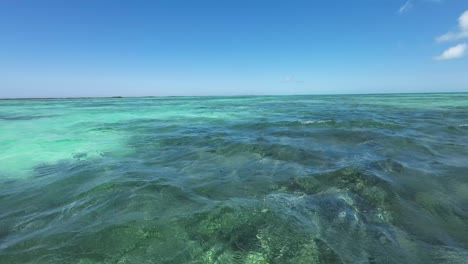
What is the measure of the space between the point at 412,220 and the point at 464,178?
9.71ft

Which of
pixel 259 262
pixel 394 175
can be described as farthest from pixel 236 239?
pixel 394 175

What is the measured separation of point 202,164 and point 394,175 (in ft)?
15.9

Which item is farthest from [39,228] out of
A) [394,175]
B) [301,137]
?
[301,137]

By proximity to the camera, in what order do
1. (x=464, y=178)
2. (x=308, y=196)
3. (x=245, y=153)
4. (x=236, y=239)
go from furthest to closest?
(x=245, y=153) < (x=464, y=178) < (x=308, y=196) < (x=236, y=239)

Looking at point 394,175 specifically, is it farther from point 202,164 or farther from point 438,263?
point 202,164

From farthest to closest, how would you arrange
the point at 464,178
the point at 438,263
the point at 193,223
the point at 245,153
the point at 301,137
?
the point at 301,137
the point at 245,153
the point at 464,178
the point at 193,223
the point at 438,263

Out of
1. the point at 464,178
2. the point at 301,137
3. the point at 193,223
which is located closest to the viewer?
the point at 193,223

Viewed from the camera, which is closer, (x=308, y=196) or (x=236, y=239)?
(x=236, y=239)

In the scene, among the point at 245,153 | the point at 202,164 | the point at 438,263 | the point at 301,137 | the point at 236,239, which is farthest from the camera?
the point at 301,137

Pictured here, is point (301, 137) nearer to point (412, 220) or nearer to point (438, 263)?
point (412, 220)

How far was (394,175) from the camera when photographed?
6.11 m

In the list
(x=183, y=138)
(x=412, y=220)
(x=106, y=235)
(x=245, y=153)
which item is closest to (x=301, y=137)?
(x=245, y=153)

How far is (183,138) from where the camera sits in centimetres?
1141

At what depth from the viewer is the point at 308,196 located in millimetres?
5012
